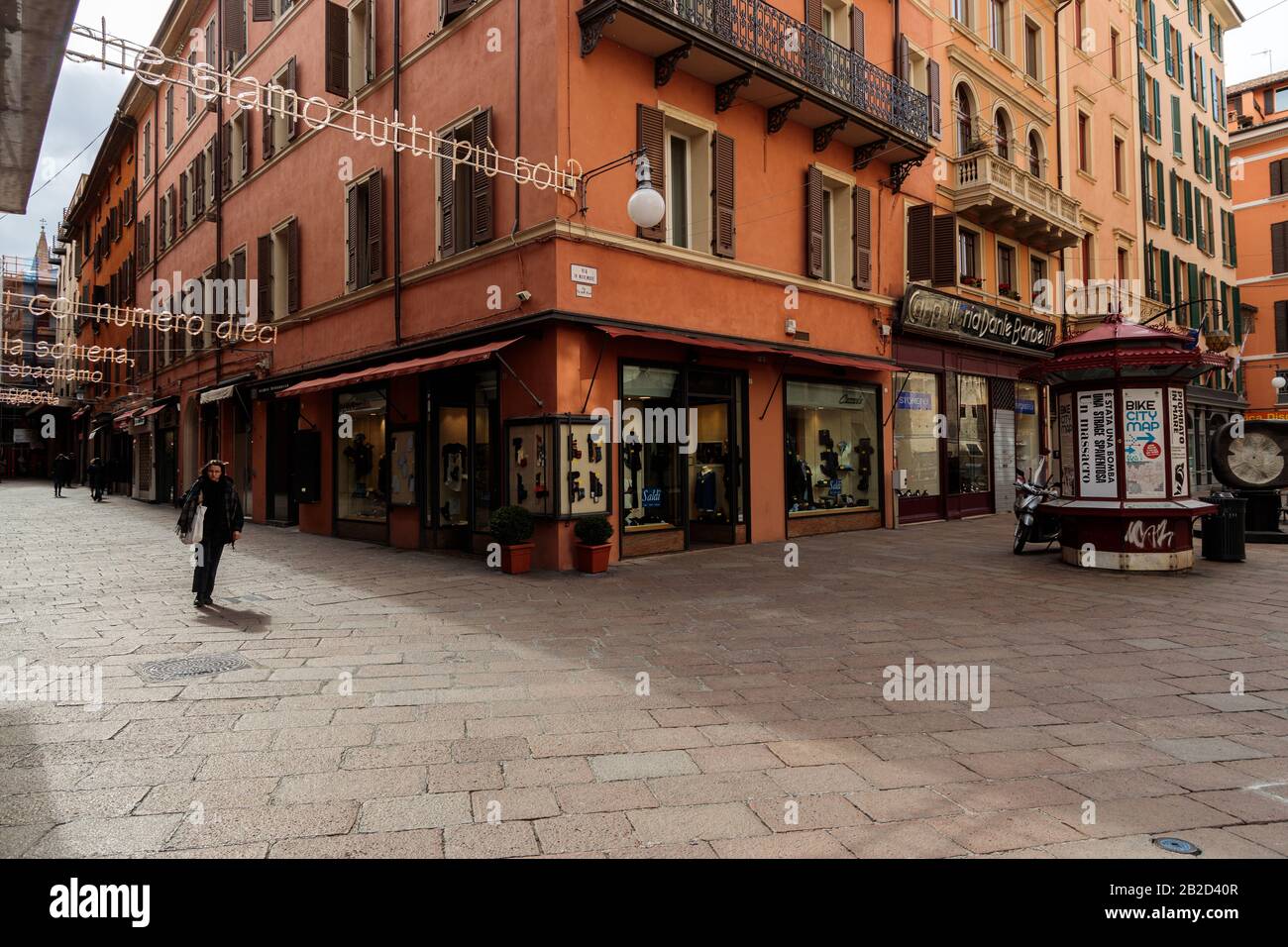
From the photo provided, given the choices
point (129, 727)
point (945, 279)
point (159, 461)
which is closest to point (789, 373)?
point (945, 279)

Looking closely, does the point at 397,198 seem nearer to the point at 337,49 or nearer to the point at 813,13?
the point at 337,49

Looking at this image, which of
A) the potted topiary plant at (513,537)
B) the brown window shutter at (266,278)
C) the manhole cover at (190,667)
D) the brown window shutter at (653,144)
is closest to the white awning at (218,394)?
the brown window shutter at (266,278)

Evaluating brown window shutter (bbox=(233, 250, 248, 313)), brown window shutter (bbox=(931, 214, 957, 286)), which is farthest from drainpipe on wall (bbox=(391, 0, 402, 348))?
brown window shutter (bbox=(931, 214, 957, 286))

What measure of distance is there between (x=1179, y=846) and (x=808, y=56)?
14.0 meters

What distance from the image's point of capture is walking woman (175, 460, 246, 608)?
26.5 feet

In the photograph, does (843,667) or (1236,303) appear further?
(1236,303)

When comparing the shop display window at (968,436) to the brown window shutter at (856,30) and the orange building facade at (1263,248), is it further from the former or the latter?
the orange building facade at (1263,248)

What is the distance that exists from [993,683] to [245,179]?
2130cm

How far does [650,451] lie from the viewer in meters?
12.2

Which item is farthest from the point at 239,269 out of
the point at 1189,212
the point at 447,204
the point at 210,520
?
the point at 1189,212

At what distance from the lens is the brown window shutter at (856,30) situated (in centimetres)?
1534

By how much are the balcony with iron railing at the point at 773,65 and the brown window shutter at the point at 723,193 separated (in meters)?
0.69

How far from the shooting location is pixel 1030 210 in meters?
18.7
